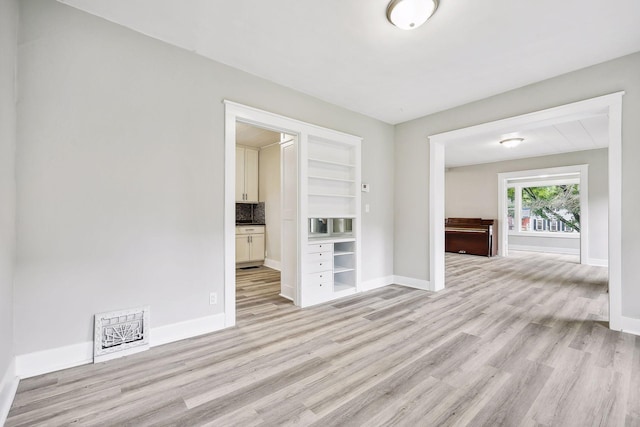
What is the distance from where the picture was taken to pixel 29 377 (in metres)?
1.96

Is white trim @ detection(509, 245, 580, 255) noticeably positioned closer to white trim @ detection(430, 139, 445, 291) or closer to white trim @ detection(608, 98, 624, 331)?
white trim @ detection(430, 139, 445, 291)

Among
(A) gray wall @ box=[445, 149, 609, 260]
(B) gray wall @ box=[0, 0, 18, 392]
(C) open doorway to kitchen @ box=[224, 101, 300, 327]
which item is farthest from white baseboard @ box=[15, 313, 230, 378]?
(A) gray wall @ box=[445, 149, 609, 260]

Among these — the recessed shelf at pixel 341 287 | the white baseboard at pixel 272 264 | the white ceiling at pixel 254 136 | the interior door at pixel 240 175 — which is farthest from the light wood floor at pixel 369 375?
the interior door at pixel 240 175

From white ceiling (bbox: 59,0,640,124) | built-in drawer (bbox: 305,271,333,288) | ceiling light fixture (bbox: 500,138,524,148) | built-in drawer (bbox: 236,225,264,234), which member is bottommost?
built-in drawer (bbox: 305,271,333,288)

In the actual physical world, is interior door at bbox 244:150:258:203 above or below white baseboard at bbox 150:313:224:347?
above

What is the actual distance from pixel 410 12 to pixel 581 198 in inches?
289

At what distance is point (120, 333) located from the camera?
229 centimetres

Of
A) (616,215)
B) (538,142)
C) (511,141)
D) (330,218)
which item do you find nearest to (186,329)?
(330,218)

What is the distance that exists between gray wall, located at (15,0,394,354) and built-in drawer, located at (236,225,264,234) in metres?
3.16

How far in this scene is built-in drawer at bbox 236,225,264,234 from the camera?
5961mm

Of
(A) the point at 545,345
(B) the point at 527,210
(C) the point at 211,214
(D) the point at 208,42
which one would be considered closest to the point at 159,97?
(D) the point at 208,42

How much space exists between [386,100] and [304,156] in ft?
4.62

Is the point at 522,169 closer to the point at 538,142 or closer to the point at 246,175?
the point at 538,142

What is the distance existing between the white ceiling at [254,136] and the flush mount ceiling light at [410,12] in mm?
3132
